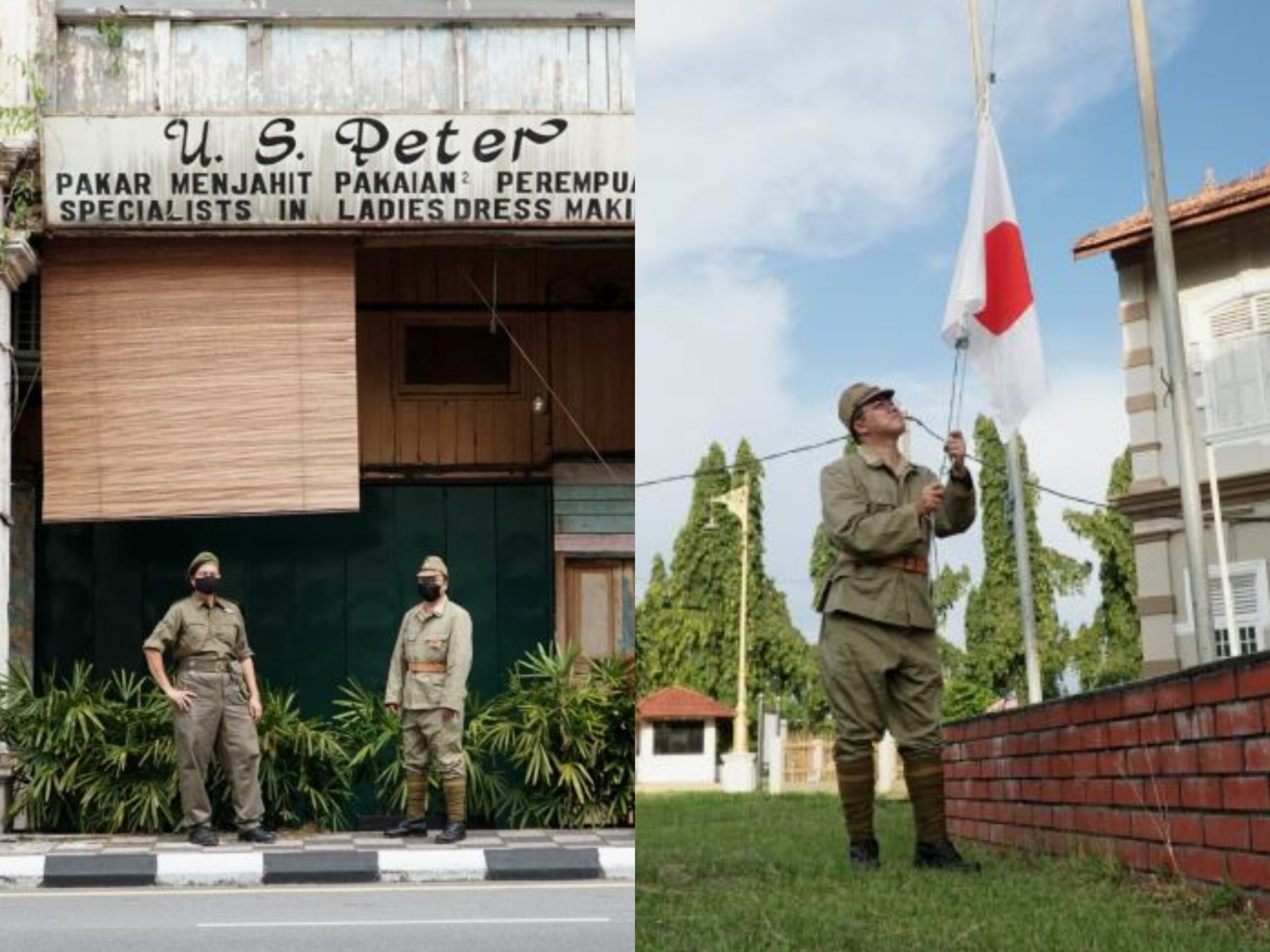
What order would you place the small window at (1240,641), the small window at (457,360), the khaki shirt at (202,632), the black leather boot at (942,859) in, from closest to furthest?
the small window at (1240,641) < the black leather boot at (942,859) < the khaki shirt at (202,632) < the small window at (457,360)

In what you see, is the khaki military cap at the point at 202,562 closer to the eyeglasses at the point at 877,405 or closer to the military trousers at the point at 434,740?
the military trousers at the point at 434,740

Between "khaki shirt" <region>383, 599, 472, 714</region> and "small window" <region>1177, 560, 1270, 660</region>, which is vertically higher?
"khaki shirt" <region>383, 599, 472, 714</region>

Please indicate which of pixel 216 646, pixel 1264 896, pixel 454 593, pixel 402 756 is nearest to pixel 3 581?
pixel 216 646

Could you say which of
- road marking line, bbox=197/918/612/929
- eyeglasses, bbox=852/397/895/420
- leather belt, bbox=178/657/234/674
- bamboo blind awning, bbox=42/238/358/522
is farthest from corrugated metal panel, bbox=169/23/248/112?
eyeglasses, bbox=852/397/895/420

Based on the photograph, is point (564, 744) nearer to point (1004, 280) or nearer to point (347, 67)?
point (347, 67)

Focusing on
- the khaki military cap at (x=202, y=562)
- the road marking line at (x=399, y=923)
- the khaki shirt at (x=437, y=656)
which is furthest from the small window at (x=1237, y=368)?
the khaki military cap at (x=202, y=562)

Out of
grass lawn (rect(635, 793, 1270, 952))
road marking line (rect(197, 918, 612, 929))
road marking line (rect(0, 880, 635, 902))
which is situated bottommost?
road marking line (rect(197, 918, 612, 929))

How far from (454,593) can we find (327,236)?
5.67ft

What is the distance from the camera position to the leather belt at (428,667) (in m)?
→ 6.30

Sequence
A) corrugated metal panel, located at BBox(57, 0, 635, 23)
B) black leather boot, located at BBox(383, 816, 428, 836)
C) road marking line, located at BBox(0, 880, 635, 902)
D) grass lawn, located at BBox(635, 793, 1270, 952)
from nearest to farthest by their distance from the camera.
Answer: grass lawn, located at BBox(635, 793, 1270, 952), road marking line, located at BBox(0, 880, 635, 902), black leather boot, located at BBox(383, 816, 428, 836), corrugated metal panel, located at BBox(57, 0, 635, 23)

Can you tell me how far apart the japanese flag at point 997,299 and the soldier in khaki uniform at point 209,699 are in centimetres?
532

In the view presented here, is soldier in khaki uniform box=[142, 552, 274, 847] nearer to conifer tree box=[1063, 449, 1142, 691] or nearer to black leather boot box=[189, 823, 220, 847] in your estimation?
black leather boot box=[189, 823, 220, 847]

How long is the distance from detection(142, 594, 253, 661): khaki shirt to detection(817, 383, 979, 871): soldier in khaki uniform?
473cm

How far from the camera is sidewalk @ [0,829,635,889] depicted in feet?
18.8
